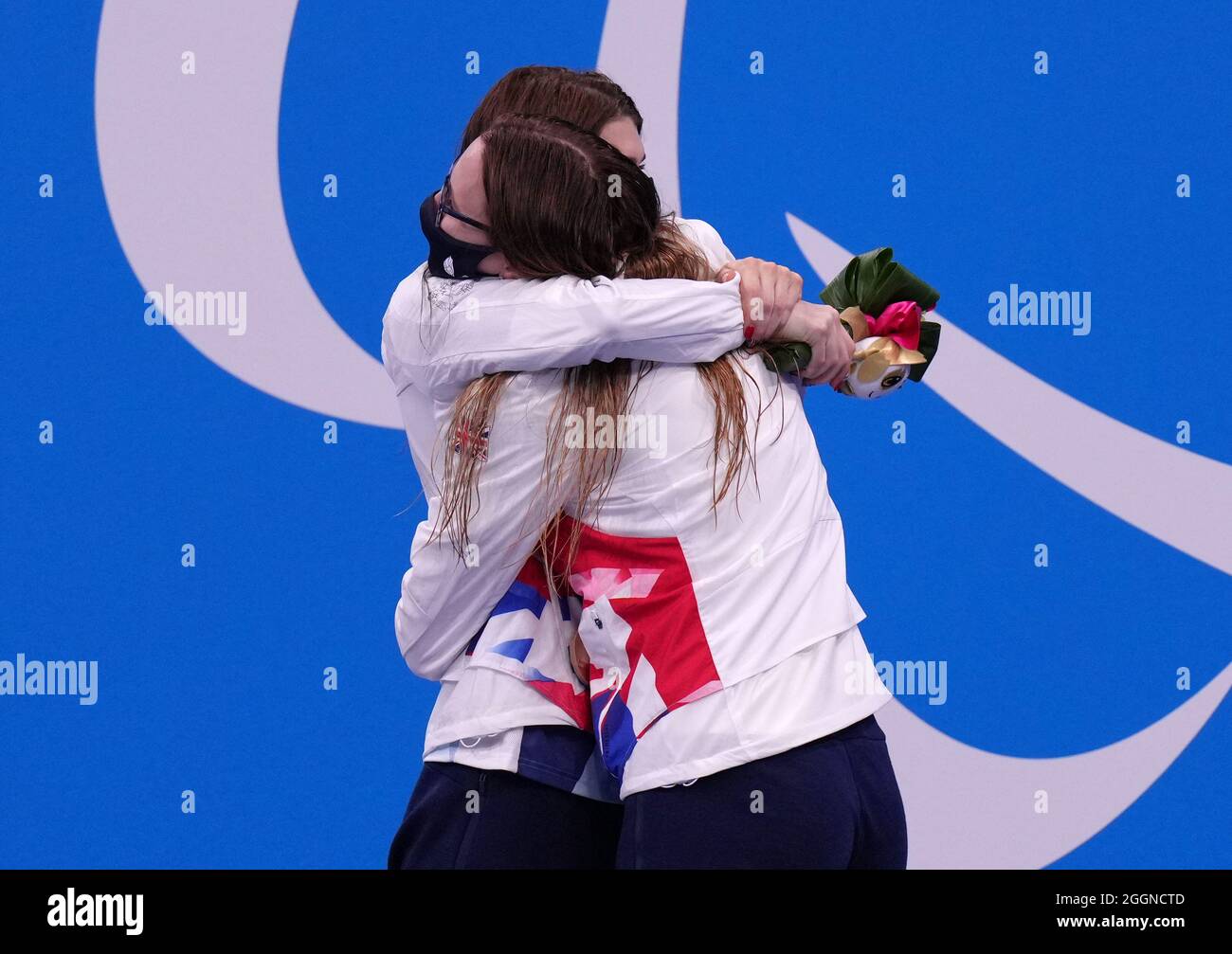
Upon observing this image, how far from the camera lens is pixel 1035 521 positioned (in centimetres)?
243

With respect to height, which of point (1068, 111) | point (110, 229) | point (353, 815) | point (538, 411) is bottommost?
point (353, 815)

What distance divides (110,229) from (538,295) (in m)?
1.45

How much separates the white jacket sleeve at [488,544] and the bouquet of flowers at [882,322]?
0.35 metres

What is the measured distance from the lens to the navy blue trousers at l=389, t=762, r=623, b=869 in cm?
124

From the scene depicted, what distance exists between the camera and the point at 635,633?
3.88 ft

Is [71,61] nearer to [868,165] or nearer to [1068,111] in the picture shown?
[868,165]

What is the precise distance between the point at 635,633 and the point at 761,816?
181mm

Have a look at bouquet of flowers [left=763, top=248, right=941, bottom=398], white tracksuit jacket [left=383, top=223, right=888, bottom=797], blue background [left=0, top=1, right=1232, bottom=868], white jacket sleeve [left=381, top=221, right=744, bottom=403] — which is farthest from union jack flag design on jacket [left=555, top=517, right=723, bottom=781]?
blue background [left=0, top=1, right=1232, bottom=868]

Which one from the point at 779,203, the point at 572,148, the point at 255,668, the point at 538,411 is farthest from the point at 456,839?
the point at 779,203

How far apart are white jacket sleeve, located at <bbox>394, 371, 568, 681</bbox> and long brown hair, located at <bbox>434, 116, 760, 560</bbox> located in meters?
0.01

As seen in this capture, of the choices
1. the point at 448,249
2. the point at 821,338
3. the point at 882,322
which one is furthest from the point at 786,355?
the point at 448,249

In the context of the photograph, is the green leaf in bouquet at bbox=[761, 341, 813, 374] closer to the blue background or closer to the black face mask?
the black face mask

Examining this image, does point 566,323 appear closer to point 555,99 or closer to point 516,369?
point 516,369

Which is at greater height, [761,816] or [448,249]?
[448,249]
